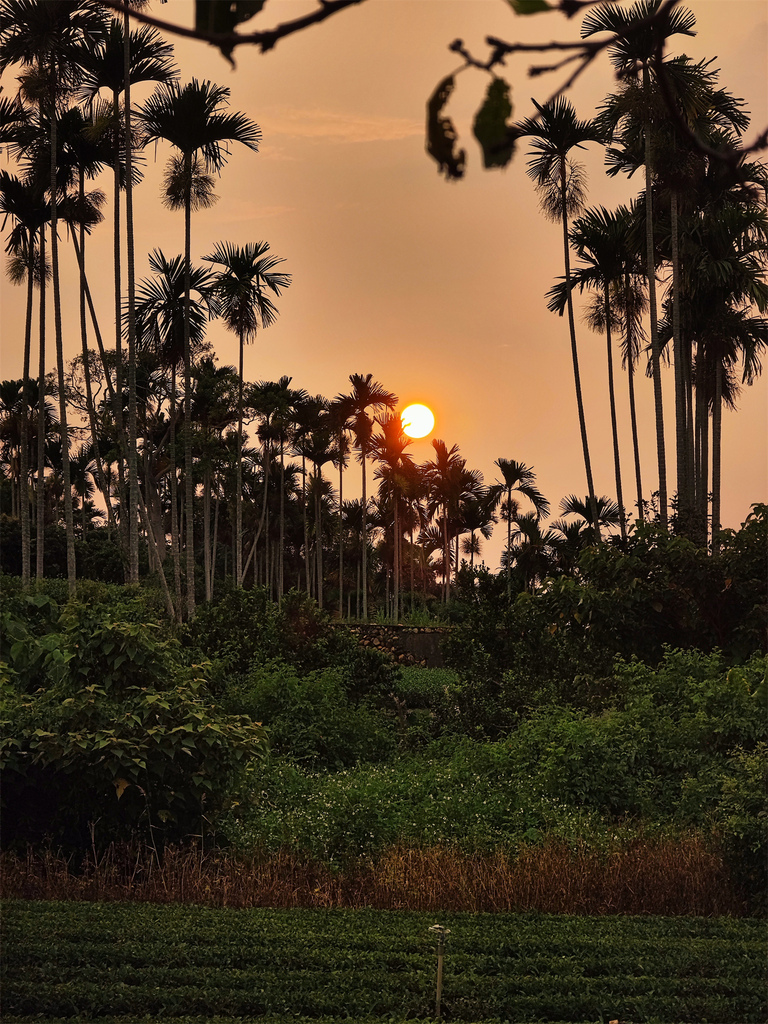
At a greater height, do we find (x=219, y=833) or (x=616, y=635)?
(x=616, y=635)

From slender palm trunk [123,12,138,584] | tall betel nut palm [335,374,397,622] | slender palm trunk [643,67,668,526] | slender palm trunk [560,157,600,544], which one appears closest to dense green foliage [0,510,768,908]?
slender palm trunk [643,67,668,526]

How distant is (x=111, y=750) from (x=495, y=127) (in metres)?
6.44

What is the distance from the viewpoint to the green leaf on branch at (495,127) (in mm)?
848

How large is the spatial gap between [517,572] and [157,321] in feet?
44.8

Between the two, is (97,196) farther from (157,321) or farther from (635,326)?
(635,326)

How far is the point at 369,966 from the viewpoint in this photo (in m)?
5.12

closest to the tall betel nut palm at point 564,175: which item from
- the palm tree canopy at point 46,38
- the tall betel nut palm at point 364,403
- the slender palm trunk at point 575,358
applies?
the slender palm trunk at point 575,358

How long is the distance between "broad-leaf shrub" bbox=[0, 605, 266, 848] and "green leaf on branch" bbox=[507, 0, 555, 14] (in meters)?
6.37

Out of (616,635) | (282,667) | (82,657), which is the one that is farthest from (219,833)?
(616,635)

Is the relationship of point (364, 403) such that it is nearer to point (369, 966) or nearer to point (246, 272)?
point (246, 272)

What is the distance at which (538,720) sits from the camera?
10.1m

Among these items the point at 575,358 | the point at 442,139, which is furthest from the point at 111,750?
the point at 575,358

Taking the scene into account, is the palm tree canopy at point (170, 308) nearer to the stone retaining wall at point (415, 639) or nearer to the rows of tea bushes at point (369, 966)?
the stone retaining wall at point (415, 639)

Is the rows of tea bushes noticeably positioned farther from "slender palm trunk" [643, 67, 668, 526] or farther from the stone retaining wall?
the stone retaining wall
